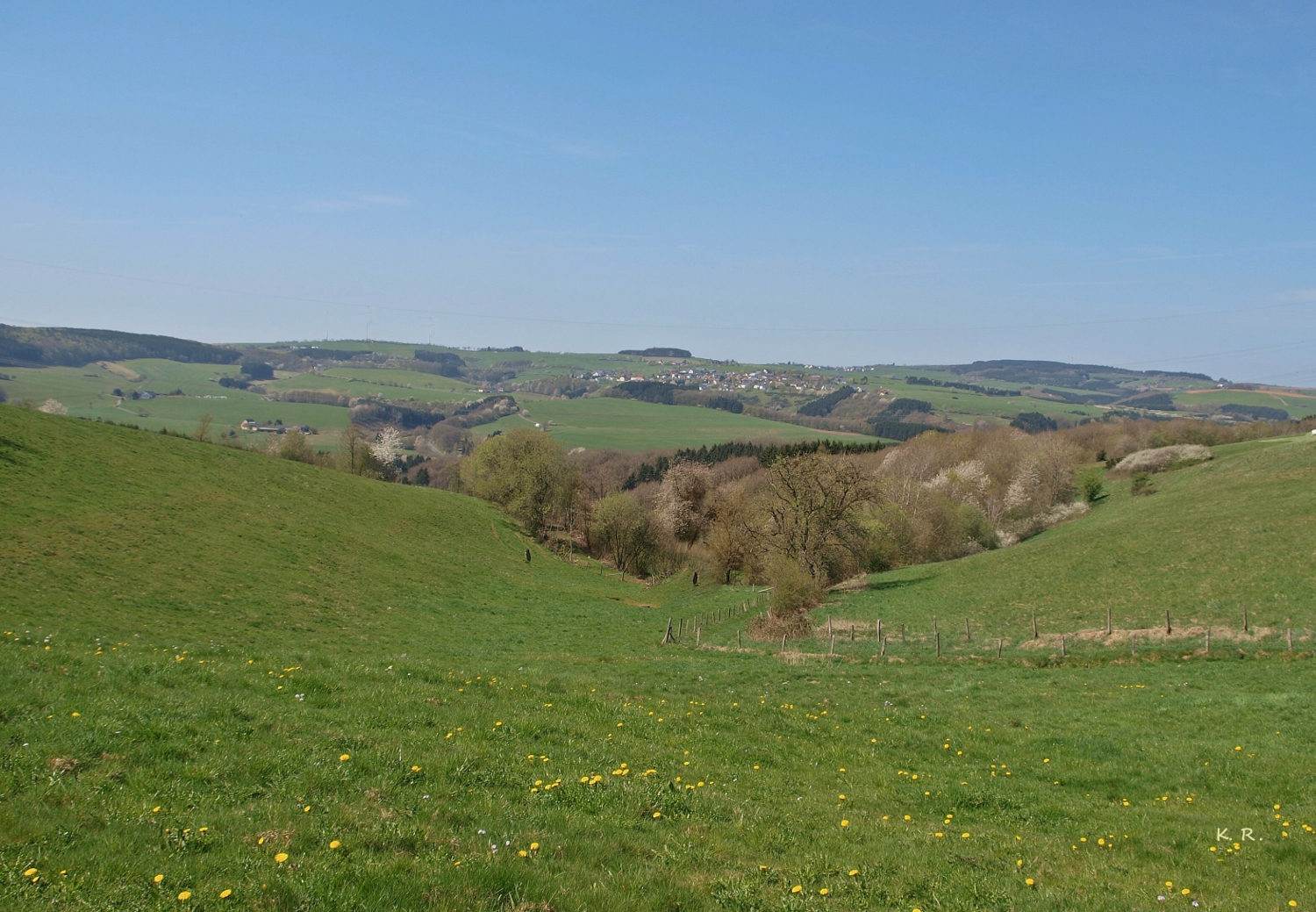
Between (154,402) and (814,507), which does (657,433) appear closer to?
(154,402)

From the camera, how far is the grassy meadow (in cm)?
694

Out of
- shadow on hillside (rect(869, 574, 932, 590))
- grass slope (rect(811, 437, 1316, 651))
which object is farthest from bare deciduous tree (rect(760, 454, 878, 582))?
grass slope (rect(811, 437, 1316, 651))

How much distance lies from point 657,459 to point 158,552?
10502 centimetres

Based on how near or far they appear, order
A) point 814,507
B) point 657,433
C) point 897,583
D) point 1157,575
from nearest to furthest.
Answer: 1. point 1157,575
2. point 814,507
3. point 897,583
4. point 657,433

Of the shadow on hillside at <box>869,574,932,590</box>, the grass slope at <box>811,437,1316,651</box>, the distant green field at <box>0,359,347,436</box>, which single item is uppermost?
the distant green field at <box>0,359,347,436</box>

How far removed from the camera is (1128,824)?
10398 millimetres

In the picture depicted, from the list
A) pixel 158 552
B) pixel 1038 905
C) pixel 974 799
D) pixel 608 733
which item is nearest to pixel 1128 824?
pixel 974 799

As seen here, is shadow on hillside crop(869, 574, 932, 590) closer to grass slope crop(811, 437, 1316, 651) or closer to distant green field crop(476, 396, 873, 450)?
grass slope crop(811, 437, 1316, 651)

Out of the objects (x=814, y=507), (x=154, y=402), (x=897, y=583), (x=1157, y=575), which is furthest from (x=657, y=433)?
(x=1157, y=575)

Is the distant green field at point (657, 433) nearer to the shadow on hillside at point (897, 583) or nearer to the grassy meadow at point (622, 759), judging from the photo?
the shadow on hillside at point (897, 583)

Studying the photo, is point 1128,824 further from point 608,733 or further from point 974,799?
point 608,733

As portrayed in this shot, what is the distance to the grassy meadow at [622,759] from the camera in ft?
22.8

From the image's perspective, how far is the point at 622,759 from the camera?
11.0 m

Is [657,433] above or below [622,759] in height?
below
